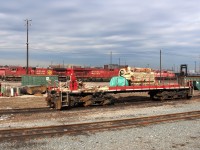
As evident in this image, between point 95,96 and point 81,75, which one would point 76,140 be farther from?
point 81,75

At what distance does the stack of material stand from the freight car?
0.60 feet

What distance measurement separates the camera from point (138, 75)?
78.7 ft

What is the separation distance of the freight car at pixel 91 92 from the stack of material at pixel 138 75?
18 cm

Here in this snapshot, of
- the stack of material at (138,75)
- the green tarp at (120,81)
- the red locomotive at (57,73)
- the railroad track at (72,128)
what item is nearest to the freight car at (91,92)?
the green tarp at (120,81)

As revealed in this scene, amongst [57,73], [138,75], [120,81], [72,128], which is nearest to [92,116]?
[72,128]

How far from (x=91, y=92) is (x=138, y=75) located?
5121 millimetres

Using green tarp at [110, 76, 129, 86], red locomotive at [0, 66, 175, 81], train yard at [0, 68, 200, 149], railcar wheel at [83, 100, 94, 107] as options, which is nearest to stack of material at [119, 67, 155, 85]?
train yard at [0, 68, 200, 149]

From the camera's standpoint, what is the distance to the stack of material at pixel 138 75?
23.5m

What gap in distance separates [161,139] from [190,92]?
1820 cm

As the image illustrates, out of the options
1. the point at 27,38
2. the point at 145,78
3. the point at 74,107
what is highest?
the point at 27,38

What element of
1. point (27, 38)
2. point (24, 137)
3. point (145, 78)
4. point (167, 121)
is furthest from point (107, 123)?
point (27, 38)

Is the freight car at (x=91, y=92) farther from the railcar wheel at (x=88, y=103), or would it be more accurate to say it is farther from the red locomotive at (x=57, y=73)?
the red locomotive at (x=57, y=73)

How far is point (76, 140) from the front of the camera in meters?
10.0

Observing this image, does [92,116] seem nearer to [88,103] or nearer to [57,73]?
[88,103]
